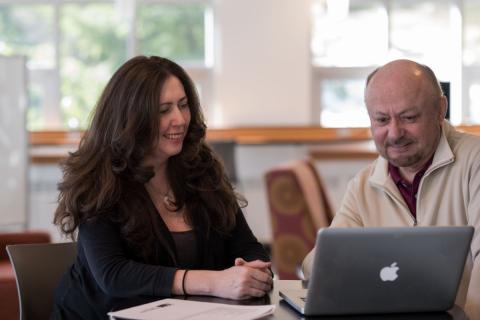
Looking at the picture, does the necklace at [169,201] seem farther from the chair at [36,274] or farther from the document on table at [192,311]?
the document on table at [192,311]

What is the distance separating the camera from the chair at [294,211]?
15.4 ft

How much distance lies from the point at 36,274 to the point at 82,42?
506 cm

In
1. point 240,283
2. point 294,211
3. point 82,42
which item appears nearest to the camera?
point 240,283

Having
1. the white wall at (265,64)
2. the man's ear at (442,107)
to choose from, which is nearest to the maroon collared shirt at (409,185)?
the man's ear at (442,107)

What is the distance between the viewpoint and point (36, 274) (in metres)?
2.64

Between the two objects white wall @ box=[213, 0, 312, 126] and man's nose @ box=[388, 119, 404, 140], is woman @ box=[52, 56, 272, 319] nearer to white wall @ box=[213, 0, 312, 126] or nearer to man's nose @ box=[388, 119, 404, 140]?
man's nose @ box=[388, 119, 404, 140]

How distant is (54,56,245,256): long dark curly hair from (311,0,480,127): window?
500cm

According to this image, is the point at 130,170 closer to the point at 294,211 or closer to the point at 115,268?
the point at 115,268

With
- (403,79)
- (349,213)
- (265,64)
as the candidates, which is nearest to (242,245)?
(349,213)

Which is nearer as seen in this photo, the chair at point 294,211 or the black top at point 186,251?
the black top at point 186,251

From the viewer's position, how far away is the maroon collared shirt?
260 cm

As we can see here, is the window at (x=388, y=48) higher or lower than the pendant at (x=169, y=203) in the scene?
higher

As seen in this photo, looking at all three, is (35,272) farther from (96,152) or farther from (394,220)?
(394,220)

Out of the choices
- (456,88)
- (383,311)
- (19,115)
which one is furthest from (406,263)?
(456,88)
